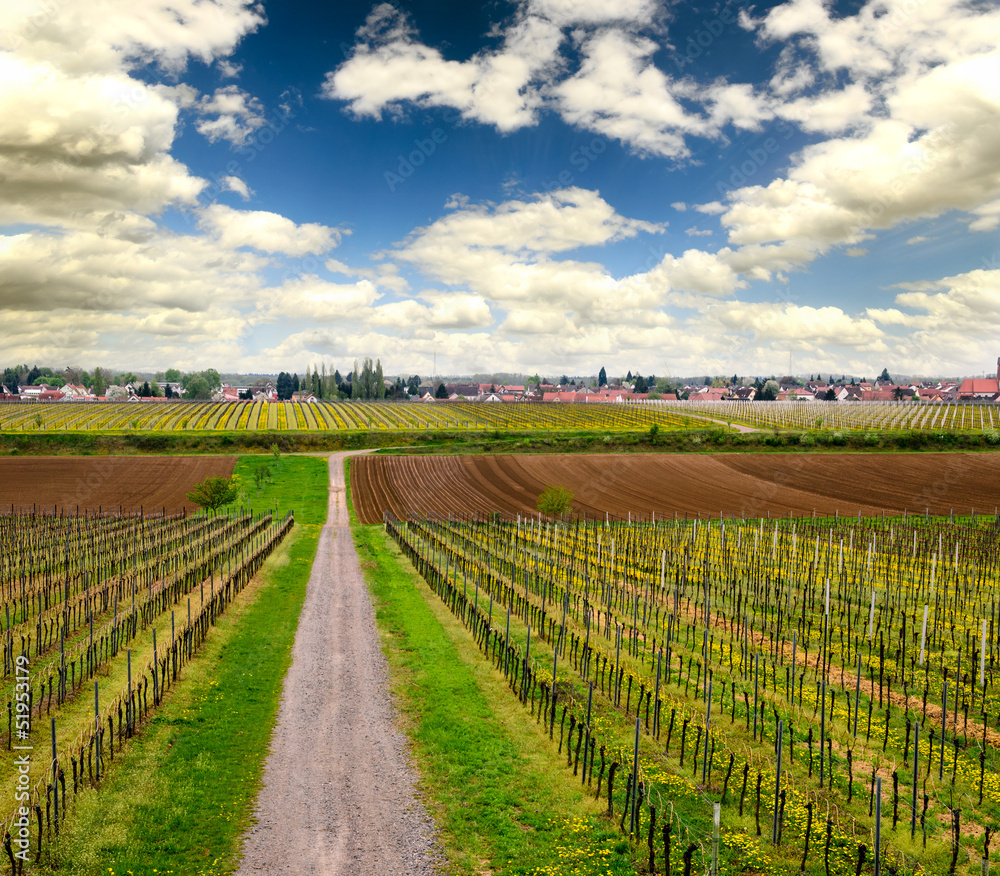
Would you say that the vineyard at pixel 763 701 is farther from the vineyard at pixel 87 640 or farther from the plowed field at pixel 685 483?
the plowed field at pixel 685 483

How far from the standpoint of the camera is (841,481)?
2435 inches

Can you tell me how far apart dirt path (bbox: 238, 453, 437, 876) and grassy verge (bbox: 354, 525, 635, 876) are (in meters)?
0.47

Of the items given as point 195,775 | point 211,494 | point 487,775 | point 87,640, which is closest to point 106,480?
point 211,494

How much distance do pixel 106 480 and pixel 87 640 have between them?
4765 centimetres

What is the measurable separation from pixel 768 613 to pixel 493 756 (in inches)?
586

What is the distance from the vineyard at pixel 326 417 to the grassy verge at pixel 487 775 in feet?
252

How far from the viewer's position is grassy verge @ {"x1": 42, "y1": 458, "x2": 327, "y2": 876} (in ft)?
31.7

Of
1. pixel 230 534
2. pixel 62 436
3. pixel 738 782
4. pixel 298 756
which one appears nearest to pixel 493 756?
pixel 298 756

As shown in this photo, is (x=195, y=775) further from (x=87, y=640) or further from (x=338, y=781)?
(x=87, y=640)

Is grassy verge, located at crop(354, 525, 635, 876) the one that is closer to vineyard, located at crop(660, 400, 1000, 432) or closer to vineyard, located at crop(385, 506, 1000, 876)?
vineyard, located at crop(385, 506, 1000, 876)

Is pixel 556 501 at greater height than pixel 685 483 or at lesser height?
lesser

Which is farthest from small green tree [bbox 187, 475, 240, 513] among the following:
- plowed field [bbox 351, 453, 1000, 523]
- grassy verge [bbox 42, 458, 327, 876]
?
grassy verge [bbox 42, 458, 327, 876]

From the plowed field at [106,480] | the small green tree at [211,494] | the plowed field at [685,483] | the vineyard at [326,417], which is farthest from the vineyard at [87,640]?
the vineyard at [326,417]

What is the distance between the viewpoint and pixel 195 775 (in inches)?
469
